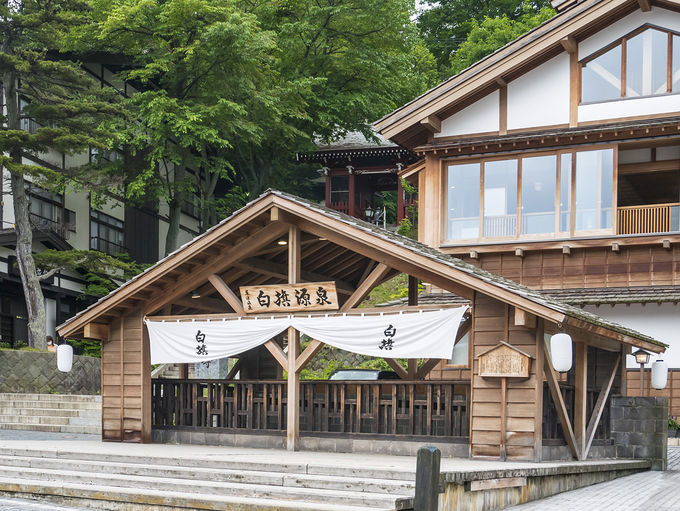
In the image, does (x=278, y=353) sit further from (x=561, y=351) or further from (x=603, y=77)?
(x=603, y=77)

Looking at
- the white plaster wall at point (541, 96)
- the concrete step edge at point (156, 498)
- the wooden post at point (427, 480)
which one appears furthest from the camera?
the white plaster wall at point (541, 96)

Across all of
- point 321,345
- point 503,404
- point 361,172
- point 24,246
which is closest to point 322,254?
point 321,345

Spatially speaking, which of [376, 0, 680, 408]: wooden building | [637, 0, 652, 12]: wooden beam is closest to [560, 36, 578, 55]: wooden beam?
[376, 0, 680, 408]: wooden building

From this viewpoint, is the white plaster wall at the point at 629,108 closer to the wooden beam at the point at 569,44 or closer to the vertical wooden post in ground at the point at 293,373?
the wooden beam at the point at 569,44

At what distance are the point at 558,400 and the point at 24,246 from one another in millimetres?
20128

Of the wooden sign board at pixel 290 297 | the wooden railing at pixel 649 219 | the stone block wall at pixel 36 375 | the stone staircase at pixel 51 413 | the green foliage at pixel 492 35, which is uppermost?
the green foliage at pixel 492 35

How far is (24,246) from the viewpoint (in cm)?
2920

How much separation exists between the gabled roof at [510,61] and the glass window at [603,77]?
72 centimetres

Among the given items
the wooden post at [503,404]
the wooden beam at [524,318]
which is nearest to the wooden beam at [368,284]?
the wooden beam at [524,318]

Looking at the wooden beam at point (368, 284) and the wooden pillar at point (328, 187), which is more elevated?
the wooden pillar at point (328, 187)

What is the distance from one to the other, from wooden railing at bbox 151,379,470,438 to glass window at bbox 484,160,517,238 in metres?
6.89

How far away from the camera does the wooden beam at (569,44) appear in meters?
22.1

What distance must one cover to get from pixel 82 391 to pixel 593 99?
17571 mm

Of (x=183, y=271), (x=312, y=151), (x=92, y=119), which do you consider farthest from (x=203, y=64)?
(x=183, y=271)
